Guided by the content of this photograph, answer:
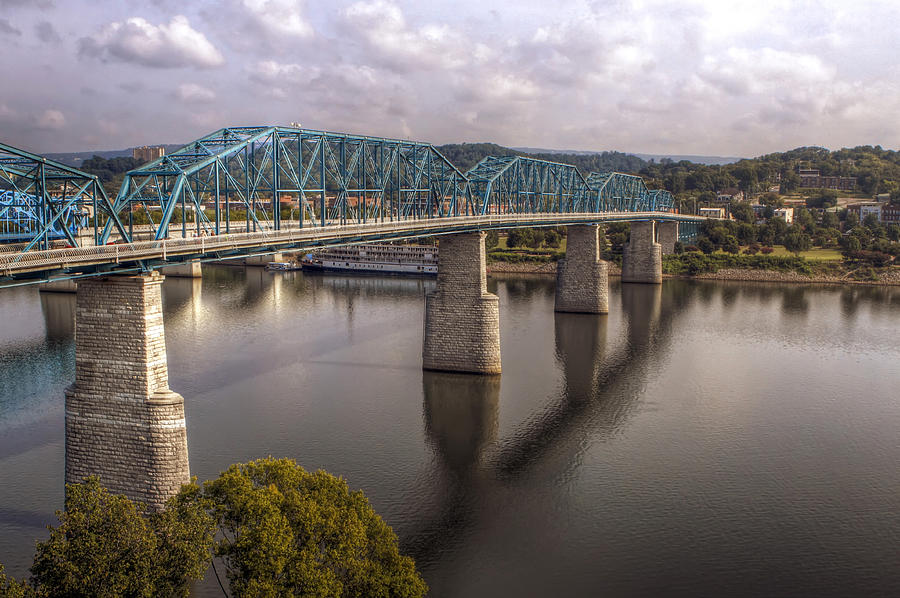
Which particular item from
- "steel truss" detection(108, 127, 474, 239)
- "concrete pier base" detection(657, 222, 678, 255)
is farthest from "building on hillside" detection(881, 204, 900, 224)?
"steel truss" detection(108, 127, 474, 239)

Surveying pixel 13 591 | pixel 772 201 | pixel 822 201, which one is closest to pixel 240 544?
pixel 13 591

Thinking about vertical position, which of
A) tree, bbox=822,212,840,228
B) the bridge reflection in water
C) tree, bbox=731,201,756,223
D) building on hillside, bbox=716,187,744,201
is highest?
building on hillside, bbox=716,187,744,201

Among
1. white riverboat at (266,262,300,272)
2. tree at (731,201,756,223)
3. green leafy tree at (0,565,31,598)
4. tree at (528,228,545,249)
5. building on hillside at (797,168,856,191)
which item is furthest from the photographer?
building on hillside at (797,168,856,191)

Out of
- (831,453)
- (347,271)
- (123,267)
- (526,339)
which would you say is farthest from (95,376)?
(347,271)

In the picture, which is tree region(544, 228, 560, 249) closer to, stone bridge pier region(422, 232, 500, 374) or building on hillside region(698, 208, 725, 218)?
building on hillside region(698, 208, 725, 218)

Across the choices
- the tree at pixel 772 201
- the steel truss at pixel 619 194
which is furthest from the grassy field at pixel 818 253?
the tree at pixel 772 201

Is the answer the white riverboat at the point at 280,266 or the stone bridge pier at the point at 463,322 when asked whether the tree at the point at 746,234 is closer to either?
the white riverboat at the point at 280,266

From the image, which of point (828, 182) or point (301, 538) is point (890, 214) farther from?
point (301, 538)

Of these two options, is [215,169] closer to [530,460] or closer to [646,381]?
[530,460]
